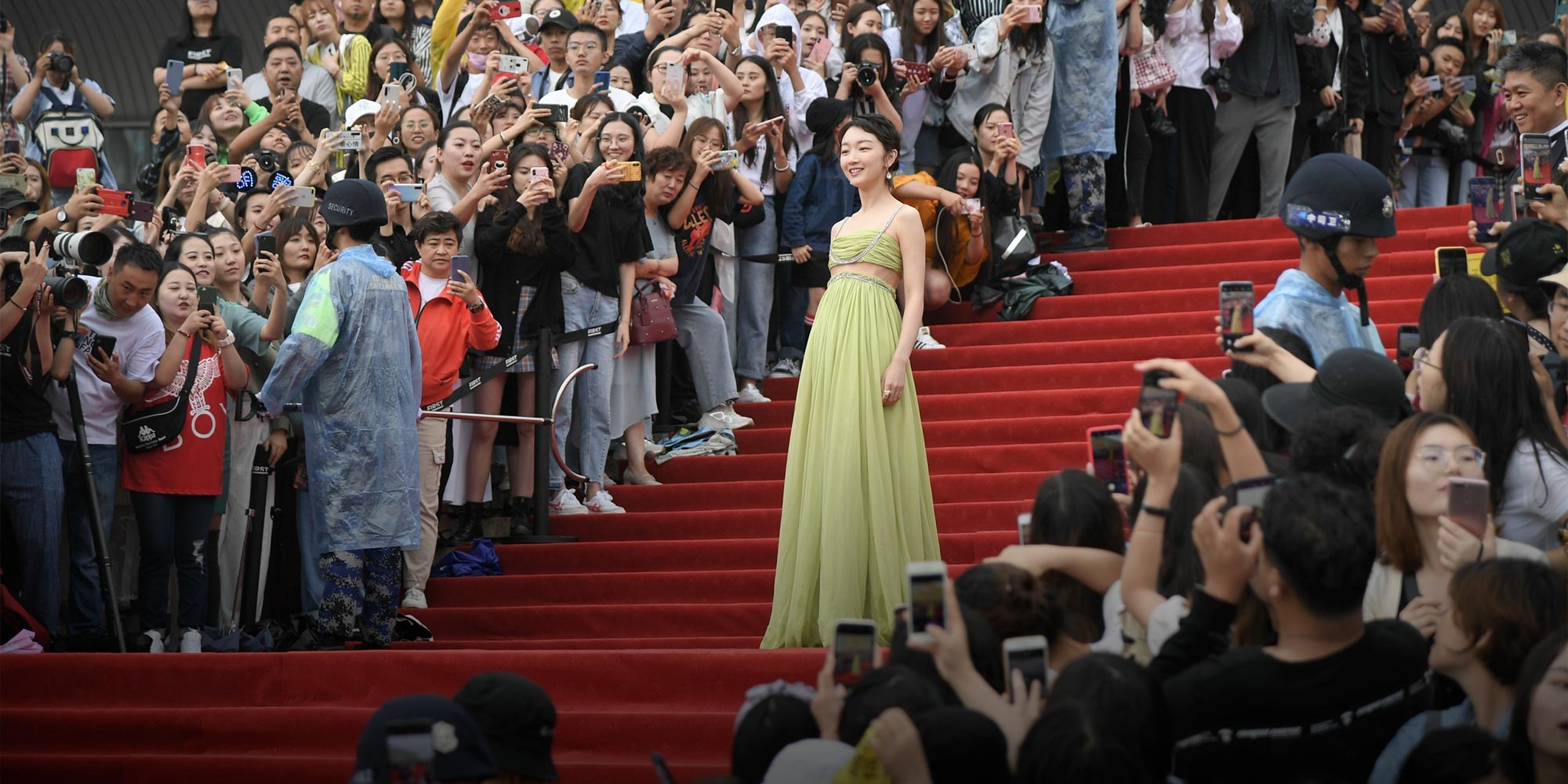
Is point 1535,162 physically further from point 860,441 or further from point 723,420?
point 723,420

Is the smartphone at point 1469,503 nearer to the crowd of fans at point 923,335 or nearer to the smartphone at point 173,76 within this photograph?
the crowd of fans at point 923,335

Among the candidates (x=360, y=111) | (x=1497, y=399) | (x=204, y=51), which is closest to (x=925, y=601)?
(x=1497, y=399)

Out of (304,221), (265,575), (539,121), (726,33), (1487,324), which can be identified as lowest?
(265,575)

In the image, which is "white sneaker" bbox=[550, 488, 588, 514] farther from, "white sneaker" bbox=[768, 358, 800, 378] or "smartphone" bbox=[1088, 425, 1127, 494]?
"smartphone" bbox=[1088, 425, 1127, 494]

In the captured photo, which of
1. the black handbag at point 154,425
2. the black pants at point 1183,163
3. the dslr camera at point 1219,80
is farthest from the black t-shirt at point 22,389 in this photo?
the dslr camera at point 1219,80

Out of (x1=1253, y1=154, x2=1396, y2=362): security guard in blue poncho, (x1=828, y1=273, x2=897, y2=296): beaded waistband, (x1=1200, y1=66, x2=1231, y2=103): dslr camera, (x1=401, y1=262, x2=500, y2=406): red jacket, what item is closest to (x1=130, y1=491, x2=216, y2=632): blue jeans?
(x1=401, y1=262, x2=500, y2=406): red jacket

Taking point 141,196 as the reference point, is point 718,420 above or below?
below

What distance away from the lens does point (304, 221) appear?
24.3 feet

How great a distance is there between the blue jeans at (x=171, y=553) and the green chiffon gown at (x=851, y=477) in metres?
2.22

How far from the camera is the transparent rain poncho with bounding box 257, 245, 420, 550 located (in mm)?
6137

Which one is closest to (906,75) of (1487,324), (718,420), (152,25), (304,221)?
(718,420)

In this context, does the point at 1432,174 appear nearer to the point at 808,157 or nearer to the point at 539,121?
the point at 808,157

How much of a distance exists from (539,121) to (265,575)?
8.08ft

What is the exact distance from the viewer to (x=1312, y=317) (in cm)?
467
